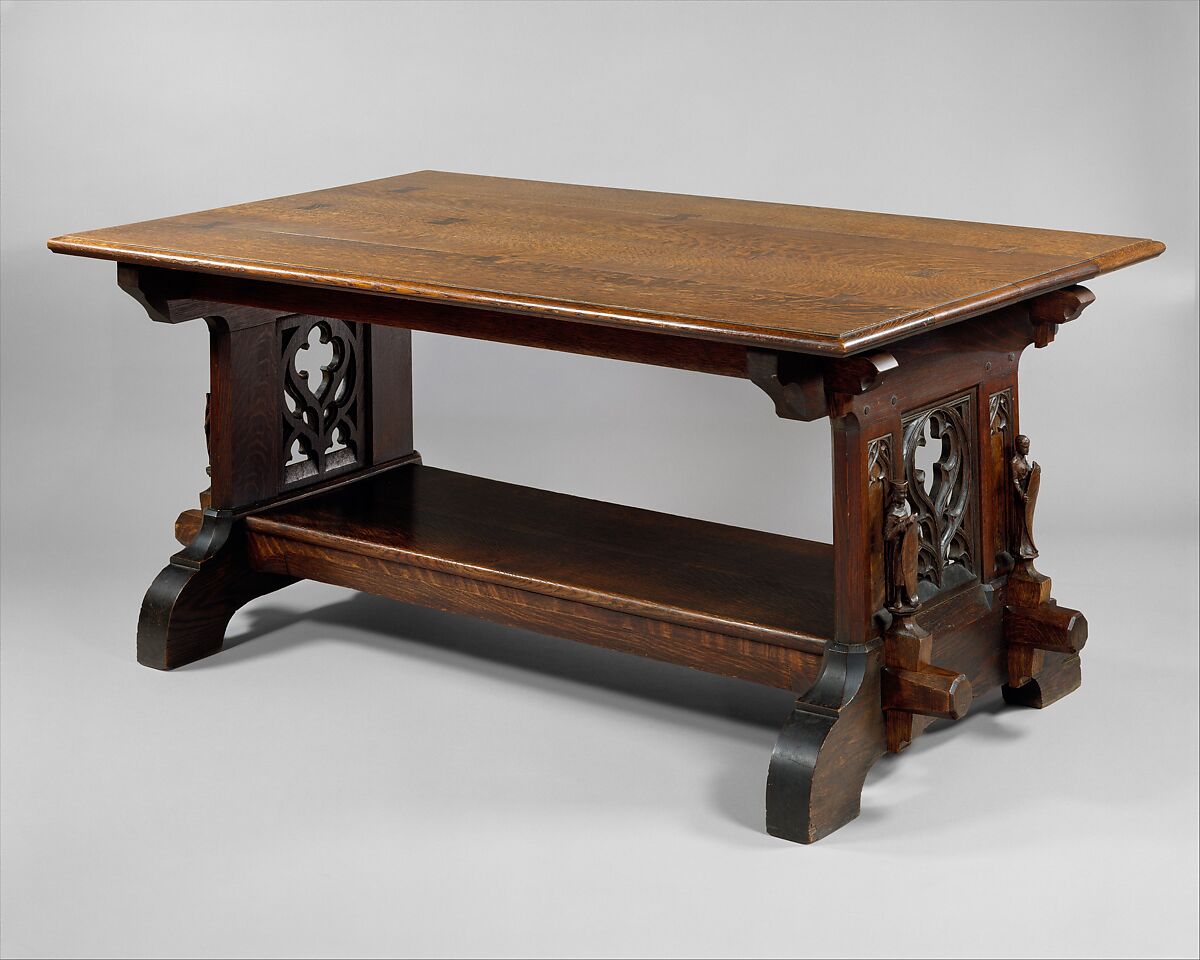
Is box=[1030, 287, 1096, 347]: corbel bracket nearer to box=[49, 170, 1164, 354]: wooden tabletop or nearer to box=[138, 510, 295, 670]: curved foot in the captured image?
box=[49, 170, 1164, 354]: wooden tabletop

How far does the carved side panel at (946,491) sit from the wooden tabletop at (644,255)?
267mm

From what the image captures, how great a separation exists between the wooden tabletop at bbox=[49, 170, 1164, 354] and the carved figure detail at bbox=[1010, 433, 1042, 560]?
0.38 metres

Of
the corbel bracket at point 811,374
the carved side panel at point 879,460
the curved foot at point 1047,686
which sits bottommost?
the curved foot at point 1047,686

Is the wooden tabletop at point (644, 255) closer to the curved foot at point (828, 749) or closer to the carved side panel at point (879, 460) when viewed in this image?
the carved side panel at point (879, 460)

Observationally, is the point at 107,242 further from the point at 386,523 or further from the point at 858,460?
the point at 858,460

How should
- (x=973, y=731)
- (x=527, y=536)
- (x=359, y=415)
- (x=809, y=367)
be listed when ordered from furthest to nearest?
(x=359, y=415)
(x=527, y=536)
(x=973, y=731)
(x=809, y=367)

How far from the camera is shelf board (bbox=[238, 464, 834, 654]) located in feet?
12.5

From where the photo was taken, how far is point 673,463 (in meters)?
5.50

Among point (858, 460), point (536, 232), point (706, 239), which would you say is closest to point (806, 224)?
point (706, 239)

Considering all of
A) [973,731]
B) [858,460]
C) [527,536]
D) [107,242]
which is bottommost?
[973,731]

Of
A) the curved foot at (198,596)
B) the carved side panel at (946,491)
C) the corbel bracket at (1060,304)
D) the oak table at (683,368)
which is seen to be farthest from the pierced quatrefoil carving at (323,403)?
the corbel bracket at (1060,304)

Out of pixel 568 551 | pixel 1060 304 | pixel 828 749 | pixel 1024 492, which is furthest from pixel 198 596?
pixel 1060 304

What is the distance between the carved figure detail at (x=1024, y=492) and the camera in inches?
154

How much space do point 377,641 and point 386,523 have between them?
0.26 m
